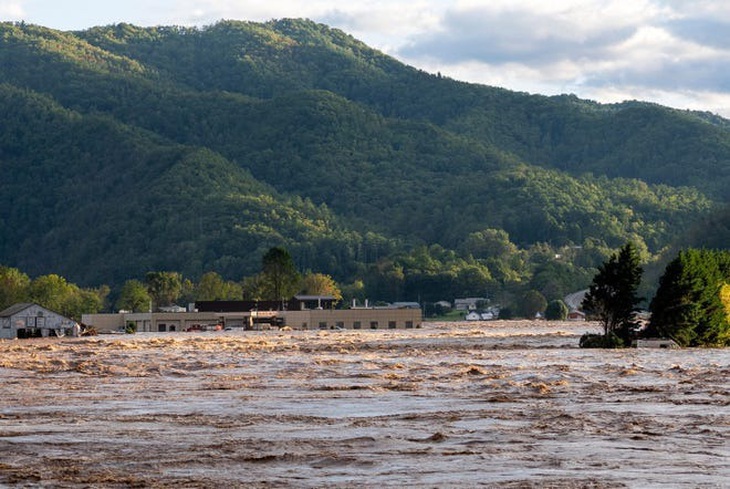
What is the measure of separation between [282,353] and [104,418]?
59178 mm

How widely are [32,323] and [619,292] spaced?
8325 centimetres

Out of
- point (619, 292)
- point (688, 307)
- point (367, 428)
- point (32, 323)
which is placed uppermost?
point (619, 292)

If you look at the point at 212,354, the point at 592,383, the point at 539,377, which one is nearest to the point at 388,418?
the point at 592,383

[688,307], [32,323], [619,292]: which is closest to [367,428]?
[688,307]

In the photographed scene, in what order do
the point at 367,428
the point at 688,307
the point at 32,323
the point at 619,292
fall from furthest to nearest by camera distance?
the point at 32,323
the point at 619,292
the point at 688,307
the point at 367,428

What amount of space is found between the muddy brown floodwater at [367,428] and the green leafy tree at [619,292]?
43.3 m

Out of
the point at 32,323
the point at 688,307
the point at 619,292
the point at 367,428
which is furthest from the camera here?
the point at 32,323

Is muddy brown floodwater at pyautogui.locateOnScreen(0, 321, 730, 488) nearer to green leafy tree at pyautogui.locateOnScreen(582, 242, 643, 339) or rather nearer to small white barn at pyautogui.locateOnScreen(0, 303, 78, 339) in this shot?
green leafy tree at pyautogui.locateOnScreen(582, 242, 643, 339)

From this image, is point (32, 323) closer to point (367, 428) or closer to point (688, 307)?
point (688, 307)

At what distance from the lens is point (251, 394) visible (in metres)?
50.4

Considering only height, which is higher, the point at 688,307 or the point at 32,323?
the point at 32,323

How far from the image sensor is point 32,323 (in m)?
170

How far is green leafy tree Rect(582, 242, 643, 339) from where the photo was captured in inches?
4444

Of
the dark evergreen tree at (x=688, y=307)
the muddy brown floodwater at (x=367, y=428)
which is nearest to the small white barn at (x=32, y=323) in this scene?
the dark evergreen tree at (x=688, y=307)
